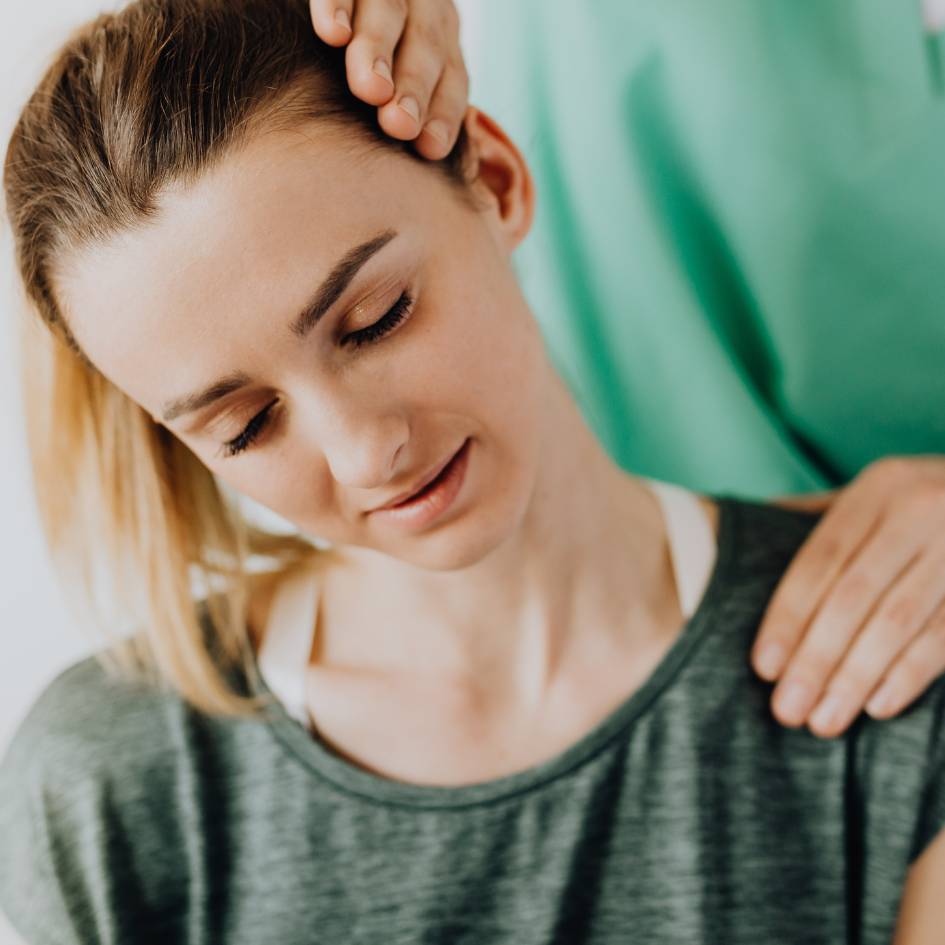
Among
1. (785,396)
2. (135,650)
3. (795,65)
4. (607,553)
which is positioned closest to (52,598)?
(135,650)

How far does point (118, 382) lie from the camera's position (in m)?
0.82

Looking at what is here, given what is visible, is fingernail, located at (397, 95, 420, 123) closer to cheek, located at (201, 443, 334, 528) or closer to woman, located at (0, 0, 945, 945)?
woman, located at (0, 0, 945, 945)

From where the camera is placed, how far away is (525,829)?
3.18ft

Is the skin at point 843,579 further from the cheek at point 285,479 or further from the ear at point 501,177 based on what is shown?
the cheek at point 285,479

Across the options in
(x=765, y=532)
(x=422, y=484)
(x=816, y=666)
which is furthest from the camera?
(x=765, y=532)

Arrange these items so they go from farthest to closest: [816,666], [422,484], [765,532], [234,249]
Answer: [765,532], [816,666], [422,484], [234,249]

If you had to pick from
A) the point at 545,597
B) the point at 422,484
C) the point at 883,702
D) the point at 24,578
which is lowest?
the point at 883,702

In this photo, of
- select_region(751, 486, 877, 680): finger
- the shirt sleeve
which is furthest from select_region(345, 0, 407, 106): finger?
the shirt sleeve

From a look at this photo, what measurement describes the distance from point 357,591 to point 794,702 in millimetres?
435

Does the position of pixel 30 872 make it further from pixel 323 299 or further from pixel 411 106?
pixel 411 106

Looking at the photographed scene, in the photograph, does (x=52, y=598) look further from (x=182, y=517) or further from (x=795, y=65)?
(x=795, y=65)

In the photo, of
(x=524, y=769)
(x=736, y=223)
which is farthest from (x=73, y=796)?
(x=736, y=223)

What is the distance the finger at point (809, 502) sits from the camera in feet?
3.78

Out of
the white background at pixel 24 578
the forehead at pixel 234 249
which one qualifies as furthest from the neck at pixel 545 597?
the white background at pixel 24 578
